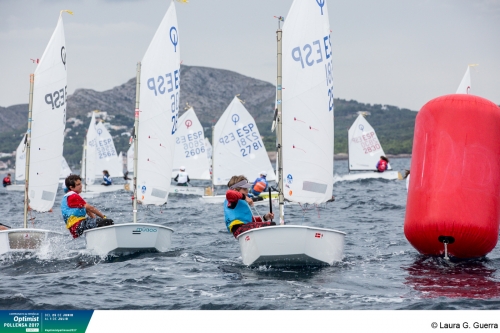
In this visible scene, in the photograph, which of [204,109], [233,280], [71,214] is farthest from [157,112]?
[204,109]

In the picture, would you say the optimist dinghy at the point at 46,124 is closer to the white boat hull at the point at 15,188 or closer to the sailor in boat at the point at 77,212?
the sailor in boat at the point at 77,212

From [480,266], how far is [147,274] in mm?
4446

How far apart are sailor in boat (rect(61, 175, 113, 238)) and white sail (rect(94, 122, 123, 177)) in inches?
1094


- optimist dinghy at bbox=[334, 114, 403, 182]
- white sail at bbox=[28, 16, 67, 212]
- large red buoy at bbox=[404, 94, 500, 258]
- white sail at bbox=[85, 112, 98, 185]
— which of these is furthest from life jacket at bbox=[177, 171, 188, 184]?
large red buoy at bbox=[404, 94, 500, 258]

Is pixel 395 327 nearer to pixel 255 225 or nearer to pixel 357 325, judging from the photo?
pixel 357 325

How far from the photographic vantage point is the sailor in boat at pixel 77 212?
11398 millimetres

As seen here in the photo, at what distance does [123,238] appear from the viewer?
1106 cm

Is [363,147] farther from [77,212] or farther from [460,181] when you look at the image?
[460,181]

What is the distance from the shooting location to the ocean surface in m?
7.78

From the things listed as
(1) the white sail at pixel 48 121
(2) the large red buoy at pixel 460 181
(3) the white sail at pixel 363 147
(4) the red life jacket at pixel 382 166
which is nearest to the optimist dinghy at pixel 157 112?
(1) the white sail at pixel 48 121

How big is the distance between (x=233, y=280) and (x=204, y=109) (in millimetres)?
105863

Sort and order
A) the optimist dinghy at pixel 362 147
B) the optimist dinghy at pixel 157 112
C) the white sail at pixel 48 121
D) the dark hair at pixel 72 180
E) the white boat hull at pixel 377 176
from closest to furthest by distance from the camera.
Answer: the dark hair at pixel 72 180
the white sail at pixel 48 121
the optimist dinghy at pixel 157 112
the white boat hull at pixel 377 176
the optimist dinghy at pixel 362 147

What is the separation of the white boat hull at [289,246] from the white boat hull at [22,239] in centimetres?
353

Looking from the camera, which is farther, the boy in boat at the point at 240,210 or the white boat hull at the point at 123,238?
the white boat hull at the point at 123,238
